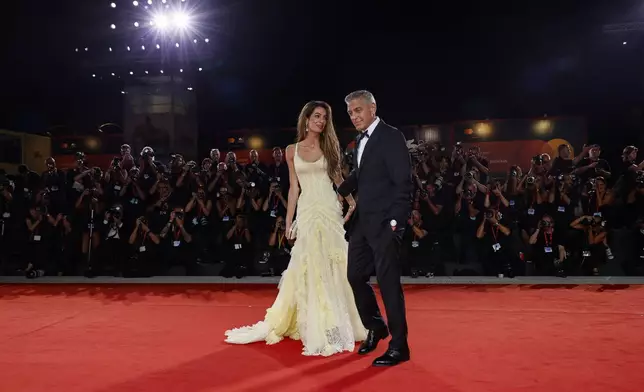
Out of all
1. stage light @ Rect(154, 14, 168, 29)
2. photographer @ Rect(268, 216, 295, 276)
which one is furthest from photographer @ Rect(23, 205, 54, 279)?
stage light @ Rect(154, 14, 168, 29)

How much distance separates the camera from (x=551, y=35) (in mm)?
13281

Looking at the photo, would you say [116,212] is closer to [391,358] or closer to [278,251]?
[278,251]

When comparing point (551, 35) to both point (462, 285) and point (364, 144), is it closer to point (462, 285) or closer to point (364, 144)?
point (462, 285)

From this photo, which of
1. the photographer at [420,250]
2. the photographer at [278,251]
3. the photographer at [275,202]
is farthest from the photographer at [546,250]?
the photographer at [275,202]

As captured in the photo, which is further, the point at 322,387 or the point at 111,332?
the point at 111,332

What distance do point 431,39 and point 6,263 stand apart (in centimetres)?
1117

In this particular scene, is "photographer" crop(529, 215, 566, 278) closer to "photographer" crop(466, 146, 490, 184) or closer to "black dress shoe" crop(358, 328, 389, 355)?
"photographer" crop(466, 146, 490, 184)

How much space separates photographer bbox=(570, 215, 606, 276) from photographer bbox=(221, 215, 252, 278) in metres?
5.50

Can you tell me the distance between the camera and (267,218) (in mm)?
8844

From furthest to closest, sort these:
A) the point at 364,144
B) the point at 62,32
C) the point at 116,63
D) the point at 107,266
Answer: the point at 116,63 < the point at 62,32 < the point at 107,266 < the point at 364,144

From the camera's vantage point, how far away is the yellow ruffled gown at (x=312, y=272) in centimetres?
396

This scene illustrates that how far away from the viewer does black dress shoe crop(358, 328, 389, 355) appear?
366 cm

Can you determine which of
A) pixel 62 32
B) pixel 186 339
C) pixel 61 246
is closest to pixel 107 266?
pixel 61 246

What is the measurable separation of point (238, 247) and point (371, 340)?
5.21m
